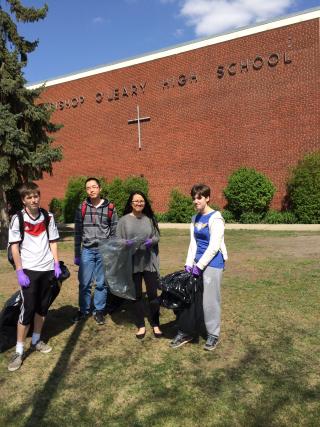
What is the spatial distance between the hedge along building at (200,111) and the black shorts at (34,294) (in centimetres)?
1621

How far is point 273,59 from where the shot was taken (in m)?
19.1

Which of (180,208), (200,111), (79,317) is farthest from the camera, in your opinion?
(200,111)

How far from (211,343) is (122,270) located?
1.22m

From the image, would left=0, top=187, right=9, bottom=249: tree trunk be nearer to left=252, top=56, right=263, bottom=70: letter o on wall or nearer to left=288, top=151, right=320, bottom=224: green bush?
left=288, top=151, right=320, bottom=224: green bush

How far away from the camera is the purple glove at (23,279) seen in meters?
4.11

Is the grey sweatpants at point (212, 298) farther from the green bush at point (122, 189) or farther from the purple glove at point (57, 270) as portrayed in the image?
the green bush at point (122, 189)

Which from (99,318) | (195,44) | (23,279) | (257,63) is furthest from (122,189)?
(23,279)

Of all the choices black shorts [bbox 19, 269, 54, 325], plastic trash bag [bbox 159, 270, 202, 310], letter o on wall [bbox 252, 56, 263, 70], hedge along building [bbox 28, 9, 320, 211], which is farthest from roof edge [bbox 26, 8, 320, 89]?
plastic trash bag [bbox 159, 270, 202, 310]

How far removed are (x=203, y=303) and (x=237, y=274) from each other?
3.62 meters

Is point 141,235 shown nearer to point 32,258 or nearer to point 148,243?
point 148,243

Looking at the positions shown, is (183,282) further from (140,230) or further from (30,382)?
(30,382)

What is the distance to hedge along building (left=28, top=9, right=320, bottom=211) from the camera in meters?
18.7

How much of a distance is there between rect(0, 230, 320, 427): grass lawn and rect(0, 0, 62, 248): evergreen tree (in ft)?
25.1

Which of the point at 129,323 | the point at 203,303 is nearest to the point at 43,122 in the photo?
the point at 129,323
